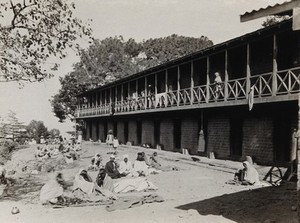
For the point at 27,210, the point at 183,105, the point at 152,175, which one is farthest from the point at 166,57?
the point at 27,210

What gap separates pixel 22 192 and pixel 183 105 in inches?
415

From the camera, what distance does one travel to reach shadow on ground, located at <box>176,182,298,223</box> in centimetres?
840

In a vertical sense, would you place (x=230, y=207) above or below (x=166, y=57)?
below

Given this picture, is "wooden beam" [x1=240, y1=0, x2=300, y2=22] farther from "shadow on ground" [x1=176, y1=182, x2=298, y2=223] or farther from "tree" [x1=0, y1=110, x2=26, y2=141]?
"tree" [x1=0, y1=110, x2=26, y2=141]

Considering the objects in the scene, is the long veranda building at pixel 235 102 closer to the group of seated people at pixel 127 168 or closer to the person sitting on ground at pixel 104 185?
the group of seated people at pixel 127 168

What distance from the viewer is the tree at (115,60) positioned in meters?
50.8

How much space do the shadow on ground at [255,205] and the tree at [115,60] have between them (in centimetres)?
4077

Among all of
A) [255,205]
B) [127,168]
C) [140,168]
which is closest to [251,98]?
[140,168]

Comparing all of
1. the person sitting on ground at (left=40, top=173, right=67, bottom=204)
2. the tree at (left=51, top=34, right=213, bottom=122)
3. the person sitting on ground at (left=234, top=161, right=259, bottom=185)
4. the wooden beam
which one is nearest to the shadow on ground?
the person sitting on ground at (left=234, top=161, right=259, bottom=185)

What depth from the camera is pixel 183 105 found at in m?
21.3

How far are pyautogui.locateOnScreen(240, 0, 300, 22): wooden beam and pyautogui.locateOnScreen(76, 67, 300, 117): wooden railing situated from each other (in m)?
7.66

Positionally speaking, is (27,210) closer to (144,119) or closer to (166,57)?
(144,119)

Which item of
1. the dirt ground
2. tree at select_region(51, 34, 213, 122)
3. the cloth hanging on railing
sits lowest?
the dirt ground

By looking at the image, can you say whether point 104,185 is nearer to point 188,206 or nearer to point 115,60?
point 188,206
